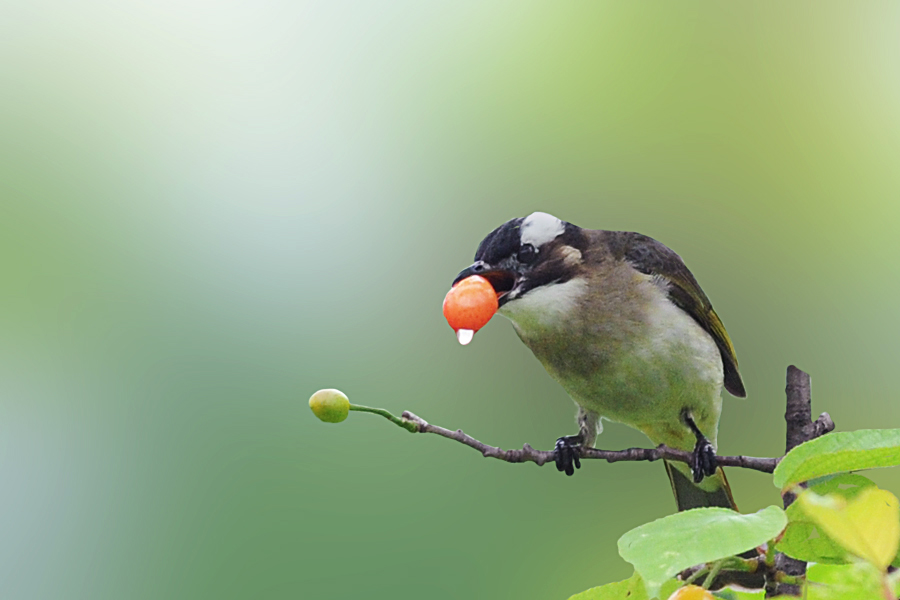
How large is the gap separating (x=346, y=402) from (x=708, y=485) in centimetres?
141

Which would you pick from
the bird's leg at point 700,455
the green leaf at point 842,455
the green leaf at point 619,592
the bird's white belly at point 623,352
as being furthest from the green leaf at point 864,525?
the bird's white belly at point 623,352

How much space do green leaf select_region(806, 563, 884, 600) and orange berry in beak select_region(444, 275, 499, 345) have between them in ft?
2.04

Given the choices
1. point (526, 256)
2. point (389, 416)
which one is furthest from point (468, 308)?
point (526, 256)

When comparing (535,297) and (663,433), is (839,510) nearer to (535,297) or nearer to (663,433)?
(535,297)

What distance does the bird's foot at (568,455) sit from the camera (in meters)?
1.91

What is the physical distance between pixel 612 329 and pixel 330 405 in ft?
3.46

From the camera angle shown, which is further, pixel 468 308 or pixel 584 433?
pixel 584 433

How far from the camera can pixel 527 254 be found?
1938 millimetres

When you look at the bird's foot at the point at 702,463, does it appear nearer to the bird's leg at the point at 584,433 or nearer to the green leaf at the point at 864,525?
the bird's leg at the point at 584,433

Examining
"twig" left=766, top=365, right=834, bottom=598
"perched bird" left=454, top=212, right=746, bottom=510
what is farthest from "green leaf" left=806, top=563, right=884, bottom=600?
"perched bird" left=454, top=212, right=746, bottom=510

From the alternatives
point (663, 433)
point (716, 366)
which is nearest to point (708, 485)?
point (663, 433)

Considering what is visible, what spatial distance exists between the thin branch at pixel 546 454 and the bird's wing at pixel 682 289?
651mm

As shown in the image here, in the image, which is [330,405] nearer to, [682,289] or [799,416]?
[799,416]

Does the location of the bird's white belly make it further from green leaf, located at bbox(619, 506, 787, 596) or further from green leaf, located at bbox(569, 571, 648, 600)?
green leaf, located at bbox(619, 506, 787, 596)
